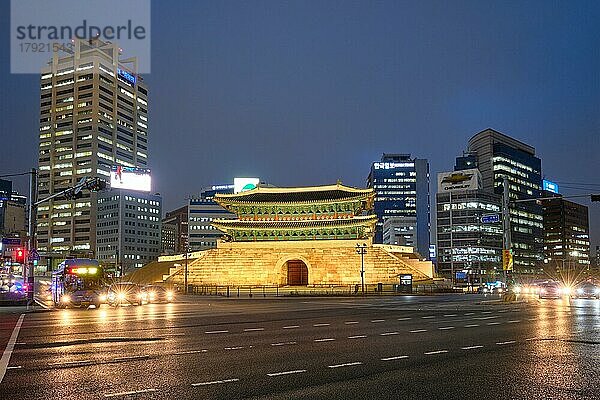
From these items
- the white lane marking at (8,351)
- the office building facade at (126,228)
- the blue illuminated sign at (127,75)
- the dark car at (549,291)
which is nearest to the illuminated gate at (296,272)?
the dark car at (549,291)

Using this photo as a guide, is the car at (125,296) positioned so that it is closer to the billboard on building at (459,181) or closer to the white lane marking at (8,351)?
the white lane marking at (8,351)

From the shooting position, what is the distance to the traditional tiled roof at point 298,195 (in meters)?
79.2

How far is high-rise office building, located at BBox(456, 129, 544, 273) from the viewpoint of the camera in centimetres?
16488

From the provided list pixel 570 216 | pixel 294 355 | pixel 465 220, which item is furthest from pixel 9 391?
pixel 570 216

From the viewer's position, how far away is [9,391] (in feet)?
31.0

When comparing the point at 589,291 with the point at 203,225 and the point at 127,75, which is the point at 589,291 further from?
the point at 127,75

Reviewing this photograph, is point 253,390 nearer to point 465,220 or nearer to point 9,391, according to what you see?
point 9,391

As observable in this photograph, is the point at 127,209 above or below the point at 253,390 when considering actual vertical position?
above

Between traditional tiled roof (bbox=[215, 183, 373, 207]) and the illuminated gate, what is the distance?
893 cm

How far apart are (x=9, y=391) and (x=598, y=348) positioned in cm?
1341

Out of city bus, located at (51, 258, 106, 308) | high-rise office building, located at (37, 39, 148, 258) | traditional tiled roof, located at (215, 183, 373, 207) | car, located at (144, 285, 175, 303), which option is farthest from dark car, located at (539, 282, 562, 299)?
high-rise office building, located at (37, 39, 148, 258)

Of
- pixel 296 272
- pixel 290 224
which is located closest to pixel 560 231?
pixel 296 272

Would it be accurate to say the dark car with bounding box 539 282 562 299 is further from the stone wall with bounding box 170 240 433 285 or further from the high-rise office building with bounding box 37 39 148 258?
the high-rise office building with bounding box 37 39 148 258

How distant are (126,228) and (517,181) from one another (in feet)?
378
